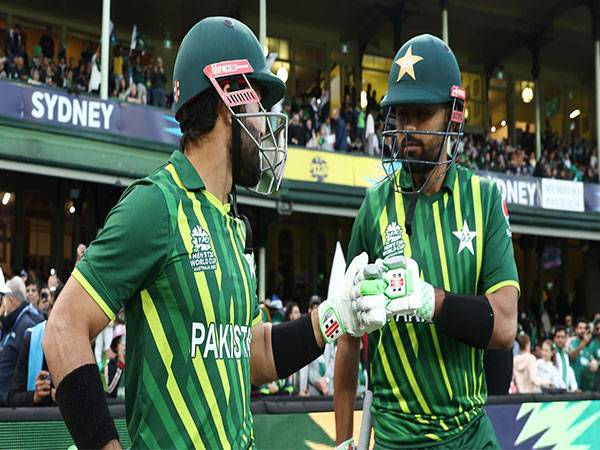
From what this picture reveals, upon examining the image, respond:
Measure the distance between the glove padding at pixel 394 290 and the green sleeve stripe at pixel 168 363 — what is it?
65 centimetres

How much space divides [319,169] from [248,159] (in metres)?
14.8

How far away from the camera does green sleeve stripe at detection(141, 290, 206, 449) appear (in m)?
2.22

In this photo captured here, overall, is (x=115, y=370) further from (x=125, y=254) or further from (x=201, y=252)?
(x=125, y=254)

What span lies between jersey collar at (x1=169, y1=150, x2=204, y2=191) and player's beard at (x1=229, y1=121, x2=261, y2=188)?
156 mm

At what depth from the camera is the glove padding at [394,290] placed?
8.47 ft

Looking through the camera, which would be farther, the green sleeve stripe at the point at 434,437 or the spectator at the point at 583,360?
the spectator at the point at 583,360

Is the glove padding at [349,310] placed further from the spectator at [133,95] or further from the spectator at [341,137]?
the spectator at [341,137]

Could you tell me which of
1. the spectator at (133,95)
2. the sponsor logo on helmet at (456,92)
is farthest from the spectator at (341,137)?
the sponsor logo on helmet at (456,92)

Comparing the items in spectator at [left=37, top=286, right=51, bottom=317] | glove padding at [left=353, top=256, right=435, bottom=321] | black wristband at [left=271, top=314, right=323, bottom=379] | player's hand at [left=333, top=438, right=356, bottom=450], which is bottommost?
player's hand at [left=333, top=438, right=356, bottom=450]

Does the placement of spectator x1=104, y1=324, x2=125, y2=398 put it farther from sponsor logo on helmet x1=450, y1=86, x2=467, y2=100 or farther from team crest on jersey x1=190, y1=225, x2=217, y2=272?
team crest on jersey x1=190, y1=225, x2=217, y2=272

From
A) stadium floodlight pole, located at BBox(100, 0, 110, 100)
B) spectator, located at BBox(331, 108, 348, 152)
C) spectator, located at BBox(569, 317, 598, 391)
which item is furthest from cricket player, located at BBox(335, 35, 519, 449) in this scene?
spectator, located at BBox(331, 108, 348, 152)

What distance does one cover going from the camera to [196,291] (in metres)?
2.27

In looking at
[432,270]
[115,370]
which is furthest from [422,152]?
[115,370]

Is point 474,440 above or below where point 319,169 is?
below
